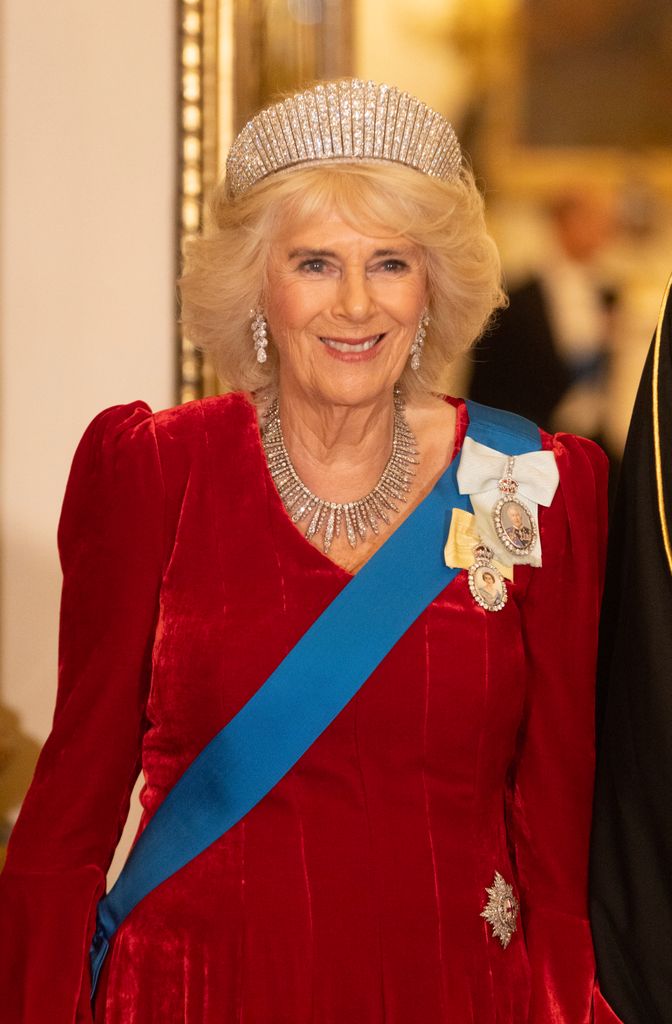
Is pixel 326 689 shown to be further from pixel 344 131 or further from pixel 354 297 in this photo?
pixel 344 131

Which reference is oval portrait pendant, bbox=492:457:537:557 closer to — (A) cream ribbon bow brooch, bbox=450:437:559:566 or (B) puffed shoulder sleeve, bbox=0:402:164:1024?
(A) cream ribbon bow brooch, bbox=450:437:559:566

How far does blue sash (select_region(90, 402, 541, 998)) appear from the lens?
57.9 inches

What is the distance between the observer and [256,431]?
5.45 ft

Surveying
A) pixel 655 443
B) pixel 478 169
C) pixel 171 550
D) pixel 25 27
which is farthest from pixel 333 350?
pixel 25 27

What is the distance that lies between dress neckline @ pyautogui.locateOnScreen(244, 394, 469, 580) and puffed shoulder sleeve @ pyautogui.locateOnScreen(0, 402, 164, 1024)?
138 mm

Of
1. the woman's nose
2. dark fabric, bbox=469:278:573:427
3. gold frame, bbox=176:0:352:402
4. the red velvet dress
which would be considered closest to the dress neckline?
the red velvet dress

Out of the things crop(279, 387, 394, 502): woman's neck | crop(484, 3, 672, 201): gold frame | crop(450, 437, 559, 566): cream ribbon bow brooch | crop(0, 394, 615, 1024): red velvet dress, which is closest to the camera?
crop(0, 394, 615, 1024): red velvet dress

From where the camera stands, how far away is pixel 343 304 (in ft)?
4.97

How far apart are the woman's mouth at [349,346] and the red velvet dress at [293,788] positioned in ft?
0.70

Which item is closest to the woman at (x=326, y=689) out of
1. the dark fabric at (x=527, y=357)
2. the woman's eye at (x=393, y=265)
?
the woman's eye at (x=393, y=265)

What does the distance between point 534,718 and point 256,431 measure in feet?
1.59

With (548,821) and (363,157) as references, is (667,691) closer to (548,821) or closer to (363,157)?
(548,821)

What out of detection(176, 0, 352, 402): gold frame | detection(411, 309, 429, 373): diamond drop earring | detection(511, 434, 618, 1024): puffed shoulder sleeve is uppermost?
detection(176, 0, 352, 402): gold frame

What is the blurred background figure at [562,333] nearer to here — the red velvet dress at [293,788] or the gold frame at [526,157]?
the gold frame at [526,157]
